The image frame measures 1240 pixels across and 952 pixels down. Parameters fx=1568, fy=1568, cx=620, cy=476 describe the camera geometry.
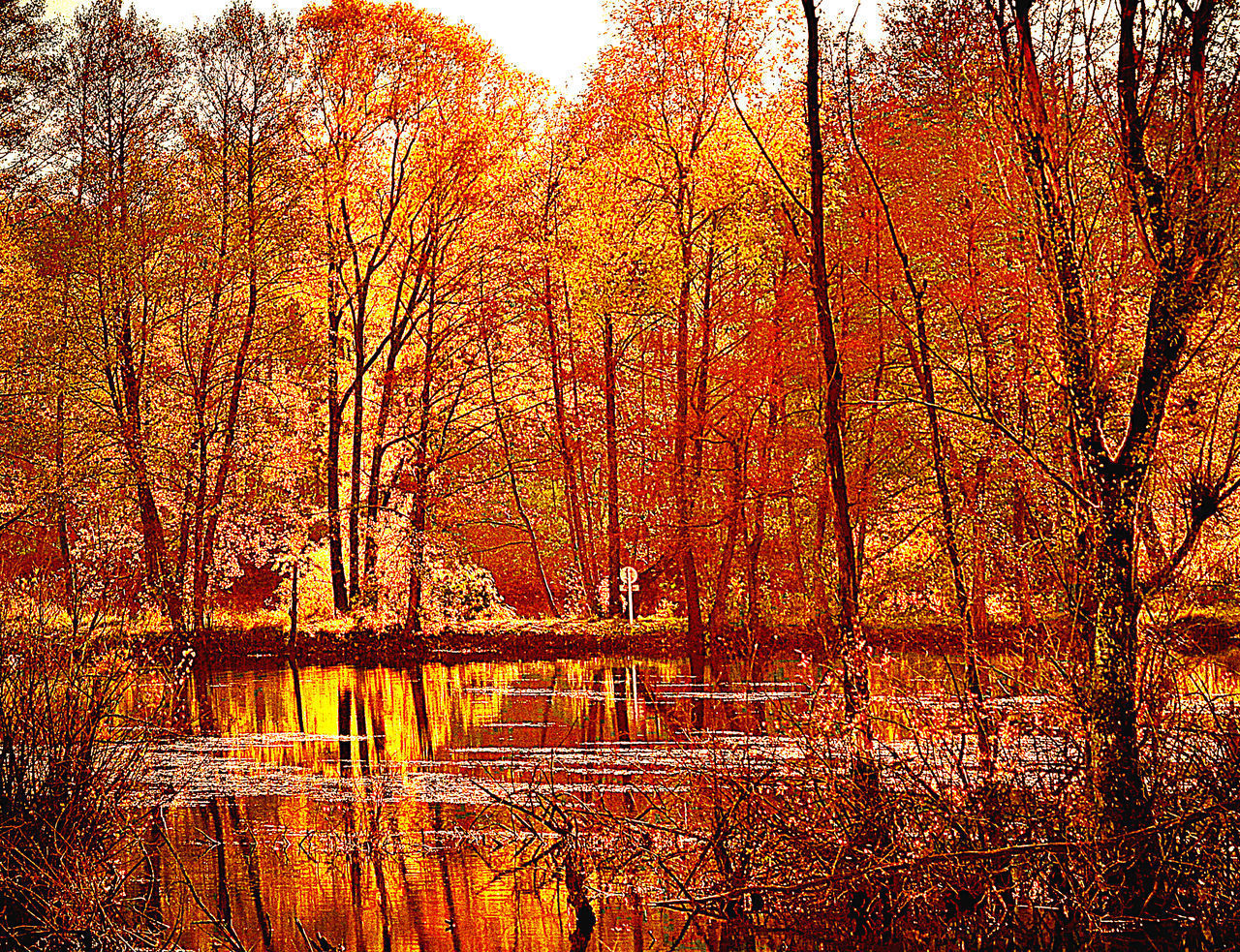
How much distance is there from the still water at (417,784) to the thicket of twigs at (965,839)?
21cm

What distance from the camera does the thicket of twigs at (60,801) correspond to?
794cm

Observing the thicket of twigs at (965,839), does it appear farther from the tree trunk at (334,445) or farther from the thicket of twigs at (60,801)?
the tree trunk at (334,445)

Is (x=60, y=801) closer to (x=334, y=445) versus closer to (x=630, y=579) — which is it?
(x=630, y=579)

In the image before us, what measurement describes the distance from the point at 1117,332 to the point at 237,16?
27.0m

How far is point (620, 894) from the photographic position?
30.3 feet

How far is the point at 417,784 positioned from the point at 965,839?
683cm

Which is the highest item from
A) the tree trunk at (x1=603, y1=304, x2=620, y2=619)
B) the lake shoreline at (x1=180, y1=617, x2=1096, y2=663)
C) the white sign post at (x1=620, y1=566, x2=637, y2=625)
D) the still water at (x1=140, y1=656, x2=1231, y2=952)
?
the tree trunk at (x1=603, y1=304, x2=620, y2=619)

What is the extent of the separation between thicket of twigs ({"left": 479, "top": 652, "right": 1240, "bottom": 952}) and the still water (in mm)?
211

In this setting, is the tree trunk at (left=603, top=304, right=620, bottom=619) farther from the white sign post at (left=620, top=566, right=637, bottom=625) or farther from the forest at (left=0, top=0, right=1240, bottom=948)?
the white sign post at (left=620, top=566, right=637, bottom=625)

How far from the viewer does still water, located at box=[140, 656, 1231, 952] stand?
865 cm

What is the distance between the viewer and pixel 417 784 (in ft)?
43.2

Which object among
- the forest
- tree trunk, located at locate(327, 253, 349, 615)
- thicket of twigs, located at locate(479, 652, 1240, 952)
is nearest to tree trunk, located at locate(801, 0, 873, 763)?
thicket of twigs, located at locate(479, 652, 1240, 952)

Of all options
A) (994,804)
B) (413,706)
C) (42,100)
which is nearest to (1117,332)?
(994,804)

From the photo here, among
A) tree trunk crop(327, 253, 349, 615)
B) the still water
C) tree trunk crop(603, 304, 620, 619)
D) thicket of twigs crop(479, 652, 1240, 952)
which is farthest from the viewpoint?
tree trunk crop(327, 253, 349, 615)
